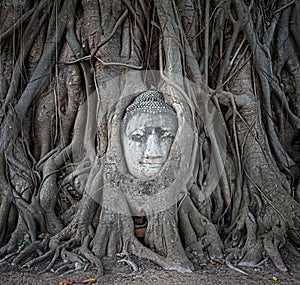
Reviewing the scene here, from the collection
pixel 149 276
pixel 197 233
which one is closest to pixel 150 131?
pixel 197 233

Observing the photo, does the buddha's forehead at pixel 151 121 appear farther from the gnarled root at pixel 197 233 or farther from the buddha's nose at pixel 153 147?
the gnarled root at pixel 197 233

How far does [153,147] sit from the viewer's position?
10.7 feet

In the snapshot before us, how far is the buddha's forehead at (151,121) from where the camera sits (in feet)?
10.7

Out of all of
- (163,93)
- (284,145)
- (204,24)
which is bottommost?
(284,145)

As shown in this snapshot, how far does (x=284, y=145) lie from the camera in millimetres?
4090

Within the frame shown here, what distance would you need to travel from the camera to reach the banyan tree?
10.2 feet

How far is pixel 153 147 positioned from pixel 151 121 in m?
0.21

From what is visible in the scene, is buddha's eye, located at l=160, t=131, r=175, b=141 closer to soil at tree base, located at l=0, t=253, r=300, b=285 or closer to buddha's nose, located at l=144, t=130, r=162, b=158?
buddha's nose, located at l=144, t=130, r=162, b=158

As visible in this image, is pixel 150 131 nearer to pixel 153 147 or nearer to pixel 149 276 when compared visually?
pixel 153 147

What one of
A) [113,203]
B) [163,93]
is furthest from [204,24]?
[113,203]

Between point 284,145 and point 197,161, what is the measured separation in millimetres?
1132

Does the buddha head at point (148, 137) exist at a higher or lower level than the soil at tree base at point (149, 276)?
higher

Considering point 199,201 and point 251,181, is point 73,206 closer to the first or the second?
point 199,201

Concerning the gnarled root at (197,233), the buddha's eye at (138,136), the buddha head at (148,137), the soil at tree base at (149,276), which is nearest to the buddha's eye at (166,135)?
the buddha head at (148,137)
